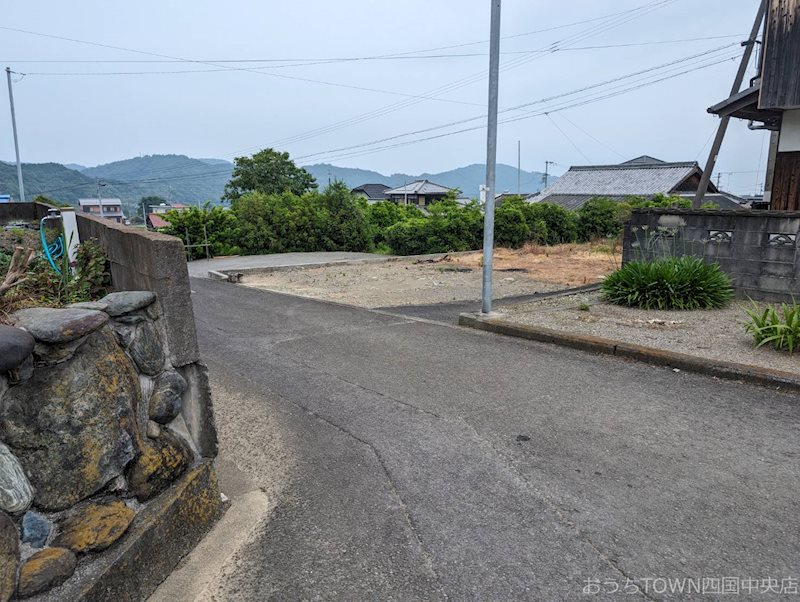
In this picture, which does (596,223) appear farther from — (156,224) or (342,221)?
(156,224)

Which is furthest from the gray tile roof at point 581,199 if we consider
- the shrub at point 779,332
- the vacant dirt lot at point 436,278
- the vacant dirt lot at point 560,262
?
Answer: the shrub at point 779,332

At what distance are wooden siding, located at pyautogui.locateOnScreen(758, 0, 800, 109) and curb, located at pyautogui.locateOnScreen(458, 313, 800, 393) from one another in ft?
21.3

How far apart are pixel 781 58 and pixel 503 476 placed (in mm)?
9642

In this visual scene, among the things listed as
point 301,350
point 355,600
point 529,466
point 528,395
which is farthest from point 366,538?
point 301,350

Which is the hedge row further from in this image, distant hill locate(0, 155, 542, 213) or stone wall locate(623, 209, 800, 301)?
distant hill locate(0, 155, 542, 213)

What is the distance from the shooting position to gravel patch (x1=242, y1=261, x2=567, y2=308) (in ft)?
33.7

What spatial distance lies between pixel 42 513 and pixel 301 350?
442 centimetres

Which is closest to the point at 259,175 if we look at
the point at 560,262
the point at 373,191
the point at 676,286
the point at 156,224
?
the point at 156,224

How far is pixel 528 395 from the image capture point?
15.1 feet

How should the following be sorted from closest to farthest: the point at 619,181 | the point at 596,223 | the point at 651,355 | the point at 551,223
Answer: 1. the point at 651,355
2. the point at 551,223
3. the point at 596,223
4. the point at 619,181

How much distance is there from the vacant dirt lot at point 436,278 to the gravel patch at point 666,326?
2.38m

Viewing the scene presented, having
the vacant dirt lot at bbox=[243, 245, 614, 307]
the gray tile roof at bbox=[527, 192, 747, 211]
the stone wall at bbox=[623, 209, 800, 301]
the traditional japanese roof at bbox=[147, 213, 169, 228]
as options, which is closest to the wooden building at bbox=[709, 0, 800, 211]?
the stone wall at bbox=[623, 209, 800, 301]

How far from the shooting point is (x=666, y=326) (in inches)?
261

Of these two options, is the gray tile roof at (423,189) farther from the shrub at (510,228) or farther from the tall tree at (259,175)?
the shrub at (510,228)
